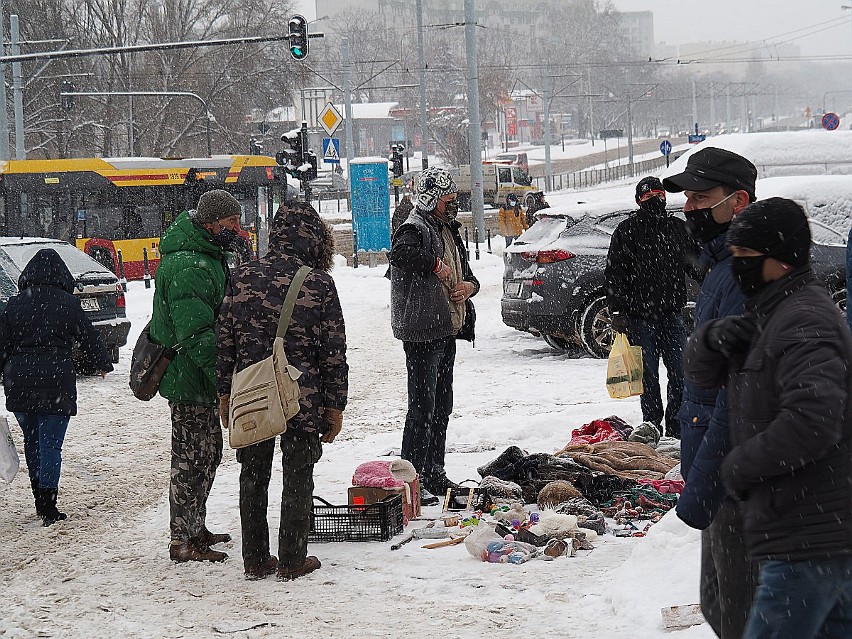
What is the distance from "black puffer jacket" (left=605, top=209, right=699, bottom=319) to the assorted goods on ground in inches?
52.9

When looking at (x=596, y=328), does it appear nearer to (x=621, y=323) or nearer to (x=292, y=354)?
(x=621, y=323)

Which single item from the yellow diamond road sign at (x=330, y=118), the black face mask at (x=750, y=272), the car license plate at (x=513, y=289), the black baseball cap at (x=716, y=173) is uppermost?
the yellow diamond road sign at (x=330, y=118)

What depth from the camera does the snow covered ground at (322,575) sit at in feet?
18.5

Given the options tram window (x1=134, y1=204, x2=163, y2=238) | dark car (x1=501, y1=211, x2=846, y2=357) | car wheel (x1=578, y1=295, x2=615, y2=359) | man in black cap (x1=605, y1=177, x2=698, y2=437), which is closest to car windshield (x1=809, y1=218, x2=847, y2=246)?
dark car (x1=501, y1=211, x2=846, y2=357)

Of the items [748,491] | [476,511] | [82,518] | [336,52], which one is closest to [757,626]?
[748,491]

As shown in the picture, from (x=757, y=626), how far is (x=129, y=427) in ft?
30.1

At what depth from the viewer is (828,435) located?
10.9 ft

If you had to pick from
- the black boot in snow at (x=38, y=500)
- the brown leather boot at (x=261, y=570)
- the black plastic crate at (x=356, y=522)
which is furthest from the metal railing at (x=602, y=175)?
the brown leather boot at (x=261, y=570)

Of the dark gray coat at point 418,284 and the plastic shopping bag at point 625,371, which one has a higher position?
the dark gray coat at point 418,284

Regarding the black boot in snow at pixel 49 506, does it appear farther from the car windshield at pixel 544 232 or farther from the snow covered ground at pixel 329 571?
the car windshield at pixel 544 232

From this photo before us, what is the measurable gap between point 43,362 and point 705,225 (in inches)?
208

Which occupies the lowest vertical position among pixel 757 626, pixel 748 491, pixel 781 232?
pixel 757 626

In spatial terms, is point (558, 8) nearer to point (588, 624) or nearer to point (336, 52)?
point (336, 52)

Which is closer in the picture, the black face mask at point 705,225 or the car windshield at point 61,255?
the black face mask at point 705,225
